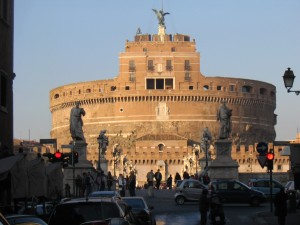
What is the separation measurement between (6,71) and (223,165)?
53.5 feet

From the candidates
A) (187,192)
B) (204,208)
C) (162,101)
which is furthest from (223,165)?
(162,101)

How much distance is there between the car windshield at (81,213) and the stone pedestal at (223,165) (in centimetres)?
2705

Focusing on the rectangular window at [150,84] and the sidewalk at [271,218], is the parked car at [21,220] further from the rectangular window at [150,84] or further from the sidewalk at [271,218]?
the rectangular window at [150,84]

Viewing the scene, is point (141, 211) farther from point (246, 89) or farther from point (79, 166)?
point (246, 89)

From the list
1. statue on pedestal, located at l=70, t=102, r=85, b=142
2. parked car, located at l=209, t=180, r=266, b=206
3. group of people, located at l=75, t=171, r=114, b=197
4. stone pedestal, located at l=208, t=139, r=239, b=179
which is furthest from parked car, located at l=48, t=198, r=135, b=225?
stone pedestal, located at l=208, t=139, r=239, b=179

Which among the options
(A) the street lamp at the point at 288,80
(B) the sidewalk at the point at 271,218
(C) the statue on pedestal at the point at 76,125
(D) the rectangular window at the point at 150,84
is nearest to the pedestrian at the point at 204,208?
(B) the sidewalk at the point at 271,218

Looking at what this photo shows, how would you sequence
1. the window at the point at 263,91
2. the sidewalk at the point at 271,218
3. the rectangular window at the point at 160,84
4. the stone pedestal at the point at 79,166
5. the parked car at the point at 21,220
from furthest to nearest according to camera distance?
the window at the point at 263,91, the rectangular window at the point at 160,84, the stone pedestal at the point at 79,166, the sidewalk at the point at 271,218, the parked car at the point at 21,220

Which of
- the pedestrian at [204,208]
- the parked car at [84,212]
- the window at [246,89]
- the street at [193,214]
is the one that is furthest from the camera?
the window at [246,89]

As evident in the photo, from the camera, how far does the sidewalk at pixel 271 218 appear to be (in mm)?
24806

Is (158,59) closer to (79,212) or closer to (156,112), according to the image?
(156,112)

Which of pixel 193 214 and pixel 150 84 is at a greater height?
pixel 150 84

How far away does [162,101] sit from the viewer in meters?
120

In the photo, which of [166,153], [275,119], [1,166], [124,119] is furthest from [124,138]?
[1,166]

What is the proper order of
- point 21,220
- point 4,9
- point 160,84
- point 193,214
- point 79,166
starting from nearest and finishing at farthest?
point 21,220 → point 4,9 → point 193,214 → point 79,166 → point 160,84
